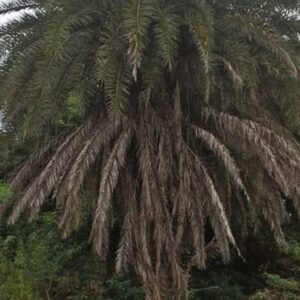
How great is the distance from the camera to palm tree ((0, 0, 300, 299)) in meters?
8.86

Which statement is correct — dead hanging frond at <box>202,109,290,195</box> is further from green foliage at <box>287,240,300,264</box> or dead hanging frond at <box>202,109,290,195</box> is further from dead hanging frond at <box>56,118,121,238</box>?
green foliage at <box>287,240,300,264</box>

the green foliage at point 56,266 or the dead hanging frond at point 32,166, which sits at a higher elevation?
the dead hanging frond at point 32,166

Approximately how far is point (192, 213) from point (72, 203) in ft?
6.51

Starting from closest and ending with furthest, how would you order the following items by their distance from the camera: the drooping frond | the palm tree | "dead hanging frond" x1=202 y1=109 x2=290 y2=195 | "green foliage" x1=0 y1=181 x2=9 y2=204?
the drooping frond < the palm tree < "dead hanging frond" x1=202 y1=109 x2=290 y2=195 < "green foliage" x1=0 y1=181 x2=9 y2=204

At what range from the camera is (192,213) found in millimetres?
9453

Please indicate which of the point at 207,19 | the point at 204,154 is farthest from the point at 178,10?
the point at 204,154

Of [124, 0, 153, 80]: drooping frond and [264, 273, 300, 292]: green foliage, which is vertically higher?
[124, 0, 153, 80]: drooping frond

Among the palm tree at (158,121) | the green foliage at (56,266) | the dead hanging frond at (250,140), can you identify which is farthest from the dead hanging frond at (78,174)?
the dead hanging frond at (250,140)

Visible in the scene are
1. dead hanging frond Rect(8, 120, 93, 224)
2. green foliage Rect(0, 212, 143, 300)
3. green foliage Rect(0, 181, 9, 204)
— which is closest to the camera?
dead hanging frond Rect(8, 120, 93, 224)

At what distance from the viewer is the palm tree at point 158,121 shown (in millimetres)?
8859

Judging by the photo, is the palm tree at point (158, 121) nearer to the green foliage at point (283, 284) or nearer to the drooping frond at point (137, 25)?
the drooping frond at point (137, 25)

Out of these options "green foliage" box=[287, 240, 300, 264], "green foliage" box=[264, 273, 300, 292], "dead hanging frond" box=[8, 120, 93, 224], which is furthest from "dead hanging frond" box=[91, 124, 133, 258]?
"green foliage" box=[287, 240, 300, 264]

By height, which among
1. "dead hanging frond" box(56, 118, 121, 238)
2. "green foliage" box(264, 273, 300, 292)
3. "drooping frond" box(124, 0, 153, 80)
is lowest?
"green foliage" box(264, 273, 300, 292)

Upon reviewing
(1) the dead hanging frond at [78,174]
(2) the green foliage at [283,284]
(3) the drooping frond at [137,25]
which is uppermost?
(3) the drooping frond at [137,25]
